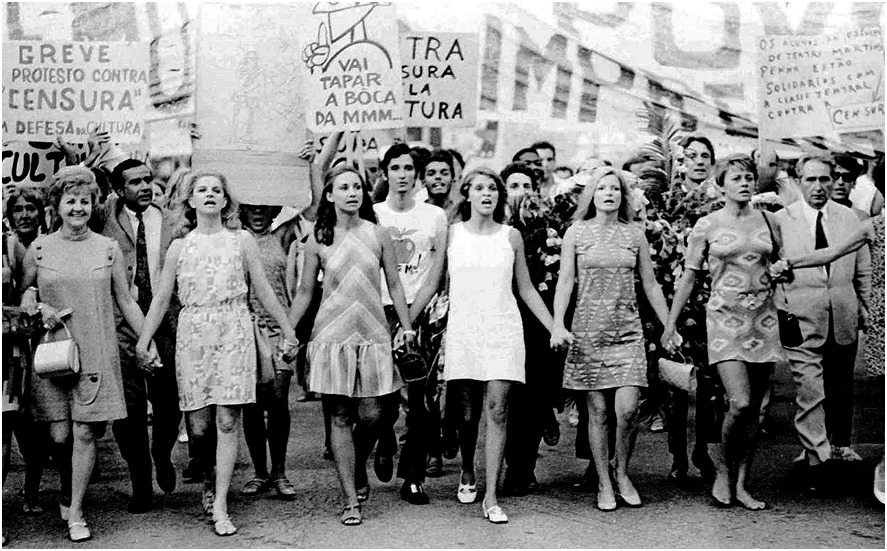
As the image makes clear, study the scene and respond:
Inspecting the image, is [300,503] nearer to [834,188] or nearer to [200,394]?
[200,394]

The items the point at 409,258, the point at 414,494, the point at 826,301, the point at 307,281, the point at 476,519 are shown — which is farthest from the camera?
the point at 826,301

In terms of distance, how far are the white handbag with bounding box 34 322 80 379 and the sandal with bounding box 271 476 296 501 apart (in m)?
1.46

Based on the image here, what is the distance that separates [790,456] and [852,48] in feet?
9.29

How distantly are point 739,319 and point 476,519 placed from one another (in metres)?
1.80

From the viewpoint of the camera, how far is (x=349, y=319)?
629 centimetres

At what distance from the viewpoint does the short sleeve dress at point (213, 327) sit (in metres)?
6.11

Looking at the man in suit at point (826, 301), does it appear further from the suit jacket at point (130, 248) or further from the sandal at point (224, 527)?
the suit jacket at point (130, 248)

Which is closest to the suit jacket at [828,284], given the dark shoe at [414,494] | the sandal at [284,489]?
the dark shoe at [414,494]

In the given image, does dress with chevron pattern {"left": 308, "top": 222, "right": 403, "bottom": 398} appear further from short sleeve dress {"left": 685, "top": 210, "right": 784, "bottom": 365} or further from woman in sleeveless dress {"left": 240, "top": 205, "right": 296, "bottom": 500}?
Result: short sleeve dress {"left": 685, "top": 210, "right": 784, "bottom": 365}

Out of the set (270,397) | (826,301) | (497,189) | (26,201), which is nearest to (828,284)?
(826,301)

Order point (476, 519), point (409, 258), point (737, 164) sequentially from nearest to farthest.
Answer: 1. point (476, 519)
2. point (737, 164)
3. point (409, 258)

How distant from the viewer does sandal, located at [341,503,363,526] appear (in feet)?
20.2

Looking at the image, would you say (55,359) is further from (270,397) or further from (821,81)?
(821,81)

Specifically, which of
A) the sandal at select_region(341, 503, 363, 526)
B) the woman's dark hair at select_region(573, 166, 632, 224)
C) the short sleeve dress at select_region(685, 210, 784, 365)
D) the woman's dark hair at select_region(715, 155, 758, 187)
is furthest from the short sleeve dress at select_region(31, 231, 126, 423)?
the woman's dark hair at select_region(715, 155, 758, 187)
